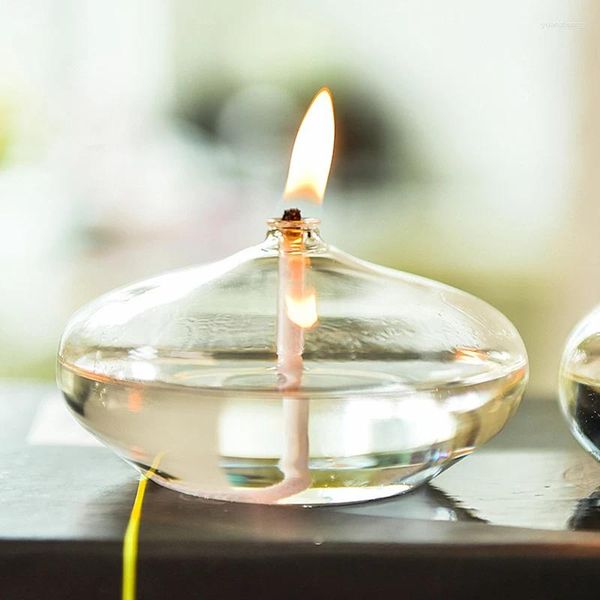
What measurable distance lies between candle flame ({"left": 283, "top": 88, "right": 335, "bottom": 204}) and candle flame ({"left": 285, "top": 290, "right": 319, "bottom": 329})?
1.7 inches

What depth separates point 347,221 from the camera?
3.30 feet

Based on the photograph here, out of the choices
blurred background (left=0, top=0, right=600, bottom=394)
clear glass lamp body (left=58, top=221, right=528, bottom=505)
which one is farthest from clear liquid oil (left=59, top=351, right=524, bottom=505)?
blurred background (left=0, top=0, right=600, bottom=394)

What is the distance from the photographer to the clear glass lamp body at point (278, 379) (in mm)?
292

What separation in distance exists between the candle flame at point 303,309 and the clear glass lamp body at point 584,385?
0.31ft

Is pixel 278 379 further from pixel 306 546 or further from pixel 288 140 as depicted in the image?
pixel 288 140

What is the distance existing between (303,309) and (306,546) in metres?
0.07

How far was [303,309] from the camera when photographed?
12.4 inches

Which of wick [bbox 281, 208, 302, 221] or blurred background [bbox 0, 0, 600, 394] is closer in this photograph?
wick [bbox 281, 208, 302, 221]

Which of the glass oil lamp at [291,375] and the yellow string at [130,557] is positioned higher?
the glass oil lamp at [291,375]

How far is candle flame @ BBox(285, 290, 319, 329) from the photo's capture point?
1.03 feet

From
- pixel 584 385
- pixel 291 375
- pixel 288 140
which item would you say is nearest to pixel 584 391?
pixel 584 385

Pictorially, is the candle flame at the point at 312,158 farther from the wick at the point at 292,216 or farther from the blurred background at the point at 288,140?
the blurred background at the point at 288,140

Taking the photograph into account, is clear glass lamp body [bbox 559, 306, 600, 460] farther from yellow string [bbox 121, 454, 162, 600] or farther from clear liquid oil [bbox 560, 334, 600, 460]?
yellow string [bbox 121, 454, 162, 600]

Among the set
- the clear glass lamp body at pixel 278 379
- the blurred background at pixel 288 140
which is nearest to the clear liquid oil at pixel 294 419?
the clear glass lamp body at pixel 278 379
